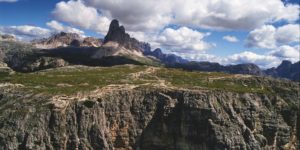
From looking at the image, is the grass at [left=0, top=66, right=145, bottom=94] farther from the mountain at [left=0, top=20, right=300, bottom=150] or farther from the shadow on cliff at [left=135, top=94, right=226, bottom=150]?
the shadow on cliff at [left=135, top=94, right=226, bottom=150]

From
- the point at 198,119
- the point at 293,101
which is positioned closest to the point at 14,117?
the point at 198,119

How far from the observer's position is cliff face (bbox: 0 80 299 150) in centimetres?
9294

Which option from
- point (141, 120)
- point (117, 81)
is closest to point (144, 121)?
point (141, 120)

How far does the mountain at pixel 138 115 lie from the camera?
3684 inches

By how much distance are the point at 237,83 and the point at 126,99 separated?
43.9 metres

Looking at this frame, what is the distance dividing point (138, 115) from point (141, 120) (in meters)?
1.60

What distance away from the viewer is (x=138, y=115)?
106 metres

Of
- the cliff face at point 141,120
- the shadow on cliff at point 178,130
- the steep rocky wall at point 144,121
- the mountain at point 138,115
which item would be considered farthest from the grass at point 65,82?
the shadow on cliff at point 178,130

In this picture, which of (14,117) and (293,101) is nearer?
(14,117)

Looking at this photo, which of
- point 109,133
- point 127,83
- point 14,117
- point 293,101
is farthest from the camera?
point 293,101

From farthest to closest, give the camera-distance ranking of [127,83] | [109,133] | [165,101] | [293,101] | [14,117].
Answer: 1. [293,101]
2. [127,83]
3. [165,101]
4. [109,133]
5. [14,117]

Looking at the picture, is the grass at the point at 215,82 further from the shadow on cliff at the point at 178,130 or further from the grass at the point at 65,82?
the grass at the point at 65,82

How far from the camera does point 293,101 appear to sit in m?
130

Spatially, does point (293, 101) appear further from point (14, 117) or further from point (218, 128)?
point (14, 117)
